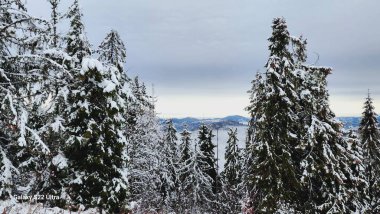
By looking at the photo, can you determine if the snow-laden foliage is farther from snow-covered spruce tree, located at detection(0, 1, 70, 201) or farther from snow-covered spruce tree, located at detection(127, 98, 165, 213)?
snow-covered spruce tree, located at detection(0, 1, 70, 201)

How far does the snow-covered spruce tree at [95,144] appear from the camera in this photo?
16.0 m

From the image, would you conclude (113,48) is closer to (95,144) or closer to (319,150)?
(95,144)

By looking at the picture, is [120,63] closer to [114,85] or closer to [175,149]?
[114,85]

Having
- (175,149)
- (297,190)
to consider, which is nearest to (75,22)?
(297,190)

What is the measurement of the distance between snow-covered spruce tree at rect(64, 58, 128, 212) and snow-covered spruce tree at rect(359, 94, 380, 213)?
2554 centimetres

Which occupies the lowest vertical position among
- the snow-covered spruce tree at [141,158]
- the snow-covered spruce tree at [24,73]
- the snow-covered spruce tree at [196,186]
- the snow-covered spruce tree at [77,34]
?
the snow-covered spruce tree at [196,186]

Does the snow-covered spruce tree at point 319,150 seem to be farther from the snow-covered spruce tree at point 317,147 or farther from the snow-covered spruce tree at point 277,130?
the snow-covered spruce tree at point 277,130

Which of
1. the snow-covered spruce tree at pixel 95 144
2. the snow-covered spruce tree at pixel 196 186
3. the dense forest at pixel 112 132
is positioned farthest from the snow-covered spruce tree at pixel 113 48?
the snow-covered spruce tree at pixel 196 186

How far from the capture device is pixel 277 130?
20.1 m

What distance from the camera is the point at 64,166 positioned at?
15320 millimetres

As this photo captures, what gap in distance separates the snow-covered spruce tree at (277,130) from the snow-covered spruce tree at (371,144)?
55.2ft

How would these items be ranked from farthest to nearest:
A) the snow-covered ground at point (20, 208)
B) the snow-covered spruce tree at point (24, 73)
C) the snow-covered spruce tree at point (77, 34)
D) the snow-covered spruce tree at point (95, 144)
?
the snow-covered spruce tree at point (77, 34) → the snow-covered spruce tree at point (95, 144) → the snow-covered spruce tree at point (24, 73) → the snow-covered ground at point (20, 208)

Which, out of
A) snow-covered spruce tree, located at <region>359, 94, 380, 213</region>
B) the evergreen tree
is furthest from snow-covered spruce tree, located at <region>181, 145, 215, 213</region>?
snow-covered spruce tree, located at <region>359, 94, 380, 213</region>

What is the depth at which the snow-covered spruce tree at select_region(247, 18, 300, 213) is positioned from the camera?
63.8 feet
